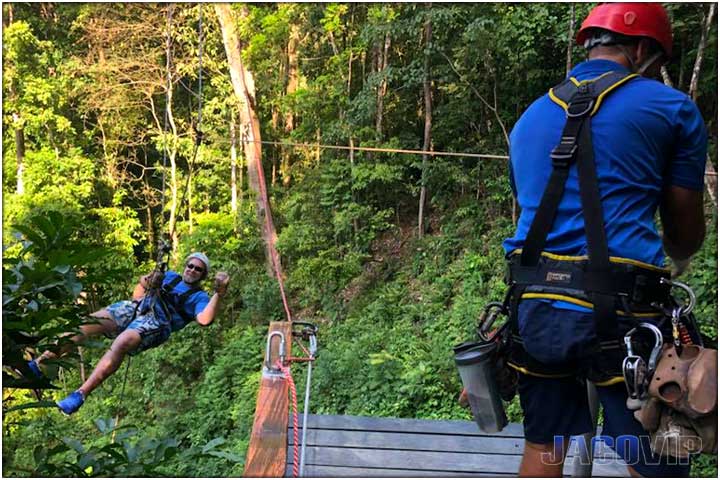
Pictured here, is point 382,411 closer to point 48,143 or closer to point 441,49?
point 441,49

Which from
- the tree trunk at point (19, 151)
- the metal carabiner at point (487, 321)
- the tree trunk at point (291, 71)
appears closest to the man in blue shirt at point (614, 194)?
the metal carabiner at point (487, 321)

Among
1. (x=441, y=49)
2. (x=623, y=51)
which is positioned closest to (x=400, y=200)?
(x=441, y=49)

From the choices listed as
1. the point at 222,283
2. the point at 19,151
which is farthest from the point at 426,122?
the point at 19,151

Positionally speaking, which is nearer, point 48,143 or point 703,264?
point 703,264

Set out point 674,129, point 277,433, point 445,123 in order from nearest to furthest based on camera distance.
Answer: point 674,129, point 277,433, point 445,123

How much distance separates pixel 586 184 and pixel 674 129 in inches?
8.2

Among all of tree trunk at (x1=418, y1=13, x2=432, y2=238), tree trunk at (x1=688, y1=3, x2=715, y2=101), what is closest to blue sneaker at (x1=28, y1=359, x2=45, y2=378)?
tree trunk at (x1=688, y1=3, x2=715, y2=101)

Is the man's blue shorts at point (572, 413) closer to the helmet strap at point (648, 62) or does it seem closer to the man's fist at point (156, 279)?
the helmet strap at point (648, 62)

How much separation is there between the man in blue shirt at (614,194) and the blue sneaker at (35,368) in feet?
3.36

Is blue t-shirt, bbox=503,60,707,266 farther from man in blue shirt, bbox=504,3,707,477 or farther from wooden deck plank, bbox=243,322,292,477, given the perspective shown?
wooden deck plank, bbox=243,322,292,477

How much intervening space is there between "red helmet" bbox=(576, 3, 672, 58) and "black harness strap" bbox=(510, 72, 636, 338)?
0.12 metres

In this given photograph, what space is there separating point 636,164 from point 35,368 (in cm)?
132

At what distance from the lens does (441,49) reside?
8766 mm

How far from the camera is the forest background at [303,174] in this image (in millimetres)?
6930
